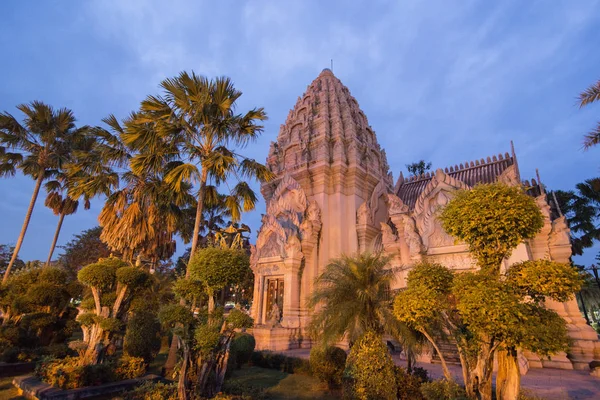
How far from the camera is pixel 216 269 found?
6883 mm

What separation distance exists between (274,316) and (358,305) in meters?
8.99

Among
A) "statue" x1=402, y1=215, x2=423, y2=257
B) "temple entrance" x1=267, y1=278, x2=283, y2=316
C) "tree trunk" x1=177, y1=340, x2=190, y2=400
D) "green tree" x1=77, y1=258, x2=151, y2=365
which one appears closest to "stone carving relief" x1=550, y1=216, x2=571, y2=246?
"statue" x1=402, y1=215, x2=423, y2=257

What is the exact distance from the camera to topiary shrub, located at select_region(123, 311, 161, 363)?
415 inches

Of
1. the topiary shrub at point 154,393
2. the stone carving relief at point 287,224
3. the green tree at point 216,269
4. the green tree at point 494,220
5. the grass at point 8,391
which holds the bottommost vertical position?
the grass at point 8,391

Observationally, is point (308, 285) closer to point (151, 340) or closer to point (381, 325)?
point (151, 340)

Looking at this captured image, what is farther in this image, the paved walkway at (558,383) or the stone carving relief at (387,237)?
the stone carving relief at (387,237)

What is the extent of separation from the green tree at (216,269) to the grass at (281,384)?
2776 millimetres

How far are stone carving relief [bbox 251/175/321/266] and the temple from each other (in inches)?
2.2

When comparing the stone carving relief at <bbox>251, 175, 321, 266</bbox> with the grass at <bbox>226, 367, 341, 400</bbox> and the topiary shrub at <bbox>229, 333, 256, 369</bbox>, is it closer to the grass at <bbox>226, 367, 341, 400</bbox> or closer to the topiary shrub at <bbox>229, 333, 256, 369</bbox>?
the topiary shrub at <bbox>229, 333, 256, 369</bbox>

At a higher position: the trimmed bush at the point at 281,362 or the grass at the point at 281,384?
the trimmed bush at the point at 281,362

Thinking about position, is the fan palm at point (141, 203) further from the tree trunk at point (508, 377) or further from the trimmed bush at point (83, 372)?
the tree trunk at point (508, 377)

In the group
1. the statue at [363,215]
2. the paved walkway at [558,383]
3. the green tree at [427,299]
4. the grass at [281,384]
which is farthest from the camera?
the statue at [363,215]

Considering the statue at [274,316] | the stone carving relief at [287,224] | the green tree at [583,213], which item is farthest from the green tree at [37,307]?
the green tree at [583,213]

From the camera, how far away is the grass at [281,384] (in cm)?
818
